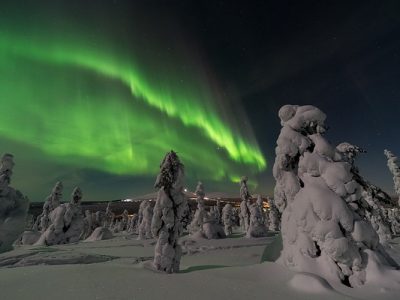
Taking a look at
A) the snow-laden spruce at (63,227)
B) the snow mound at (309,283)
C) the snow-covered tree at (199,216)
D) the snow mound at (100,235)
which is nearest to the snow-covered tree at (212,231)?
the snow-covered tree at (199,216)

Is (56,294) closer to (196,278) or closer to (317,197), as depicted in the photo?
(196,278)

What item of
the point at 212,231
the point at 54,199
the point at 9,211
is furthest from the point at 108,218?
the point at 9,211

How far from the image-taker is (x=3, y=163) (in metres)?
29.5

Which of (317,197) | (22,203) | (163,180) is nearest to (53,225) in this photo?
(22,203)

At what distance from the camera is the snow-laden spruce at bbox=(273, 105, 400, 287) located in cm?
825

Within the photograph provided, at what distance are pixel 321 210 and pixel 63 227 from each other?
40930 millimetres

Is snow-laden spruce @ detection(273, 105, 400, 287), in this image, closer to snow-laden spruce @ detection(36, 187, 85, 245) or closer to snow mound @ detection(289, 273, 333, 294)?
snow mound @ detection(289, 273, 333, 294)

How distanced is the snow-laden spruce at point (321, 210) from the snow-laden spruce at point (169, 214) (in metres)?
7.51

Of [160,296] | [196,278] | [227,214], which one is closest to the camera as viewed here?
[160,296]

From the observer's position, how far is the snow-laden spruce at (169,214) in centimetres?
1520

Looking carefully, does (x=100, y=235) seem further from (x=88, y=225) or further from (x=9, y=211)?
(x=88, y=225)

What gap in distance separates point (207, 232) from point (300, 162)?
31.2 m

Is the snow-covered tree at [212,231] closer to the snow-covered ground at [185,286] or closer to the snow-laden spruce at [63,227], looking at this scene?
the snow-laden spruce at [63,227]

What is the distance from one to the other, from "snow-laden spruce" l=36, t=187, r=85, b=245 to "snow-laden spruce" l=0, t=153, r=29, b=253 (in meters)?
12.3
